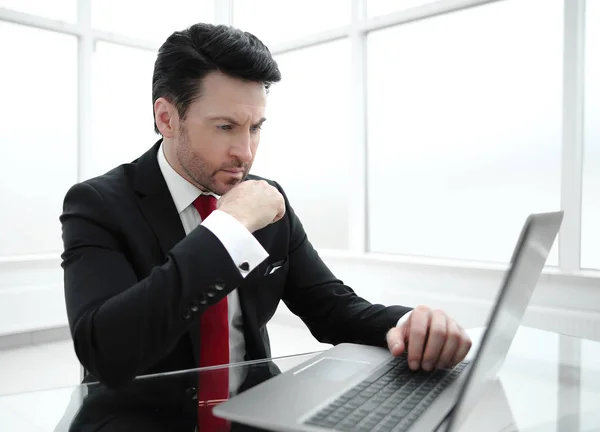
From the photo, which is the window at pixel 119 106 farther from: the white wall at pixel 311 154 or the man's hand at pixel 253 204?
the man's hand at pixel 253 204

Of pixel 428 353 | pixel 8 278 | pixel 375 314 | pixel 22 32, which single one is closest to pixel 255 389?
pixel 428 353

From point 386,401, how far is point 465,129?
318 centimetres

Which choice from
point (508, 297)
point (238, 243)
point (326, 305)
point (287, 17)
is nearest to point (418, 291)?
point (326, 305)

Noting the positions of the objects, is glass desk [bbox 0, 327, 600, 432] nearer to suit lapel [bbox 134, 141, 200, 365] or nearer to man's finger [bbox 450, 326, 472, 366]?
man's finger [bbox 450, 326, 472, 366]

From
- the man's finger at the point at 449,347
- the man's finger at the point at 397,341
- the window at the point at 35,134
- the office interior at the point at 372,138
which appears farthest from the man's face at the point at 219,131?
the window at the point at 35,134

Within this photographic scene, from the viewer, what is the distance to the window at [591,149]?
3.11 m

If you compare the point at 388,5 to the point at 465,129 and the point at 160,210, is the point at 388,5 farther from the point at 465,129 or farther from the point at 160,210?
the point at 160,210

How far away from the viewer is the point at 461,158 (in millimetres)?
3789

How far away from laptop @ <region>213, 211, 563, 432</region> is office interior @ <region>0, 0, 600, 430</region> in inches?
95.3

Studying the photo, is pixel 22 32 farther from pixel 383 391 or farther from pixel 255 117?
pixel 383 391

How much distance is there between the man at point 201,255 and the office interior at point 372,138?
207 cm

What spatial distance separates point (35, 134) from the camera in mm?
4203

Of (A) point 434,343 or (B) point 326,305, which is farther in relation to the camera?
(B) point 326,305

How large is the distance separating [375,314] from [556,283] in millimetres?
2107
